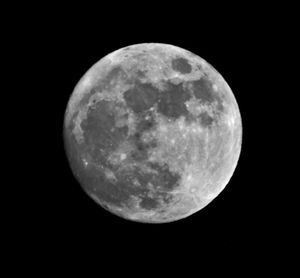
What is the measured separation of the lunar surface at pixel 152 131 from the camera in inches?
218

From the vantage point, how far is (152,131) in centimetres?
549

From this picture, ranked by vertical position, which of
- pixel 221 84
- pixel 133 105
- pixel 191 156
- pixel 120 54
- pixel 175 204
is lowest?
pixel 175 204

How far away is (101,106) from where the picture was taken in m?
5.66

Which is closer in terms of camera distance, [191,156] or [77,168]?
[191,156]

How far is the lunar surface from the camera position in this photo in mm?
5527

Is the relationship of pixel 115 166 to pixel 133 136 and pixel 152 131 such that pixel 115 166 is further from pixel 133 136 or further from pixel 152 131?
pixel 152 131

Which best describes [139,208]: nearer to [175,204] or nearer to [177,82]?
[175,204]

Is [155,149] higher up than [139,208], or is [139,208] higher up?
[155,149]

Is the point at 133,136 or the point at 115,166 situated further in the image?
the point at 115,166

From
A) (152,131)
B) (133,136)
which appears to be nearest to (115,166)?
(133,136)

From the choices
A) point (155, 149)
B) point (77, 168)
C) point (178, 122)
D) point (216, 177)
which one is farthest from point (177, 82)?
point (77, 168)

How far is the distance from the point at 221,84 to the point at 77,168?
2.10 meters

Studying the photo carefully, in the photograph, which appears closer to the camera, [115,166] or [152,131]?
[152,131]

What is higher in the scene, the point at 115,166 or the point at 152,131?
the point at 152,131
